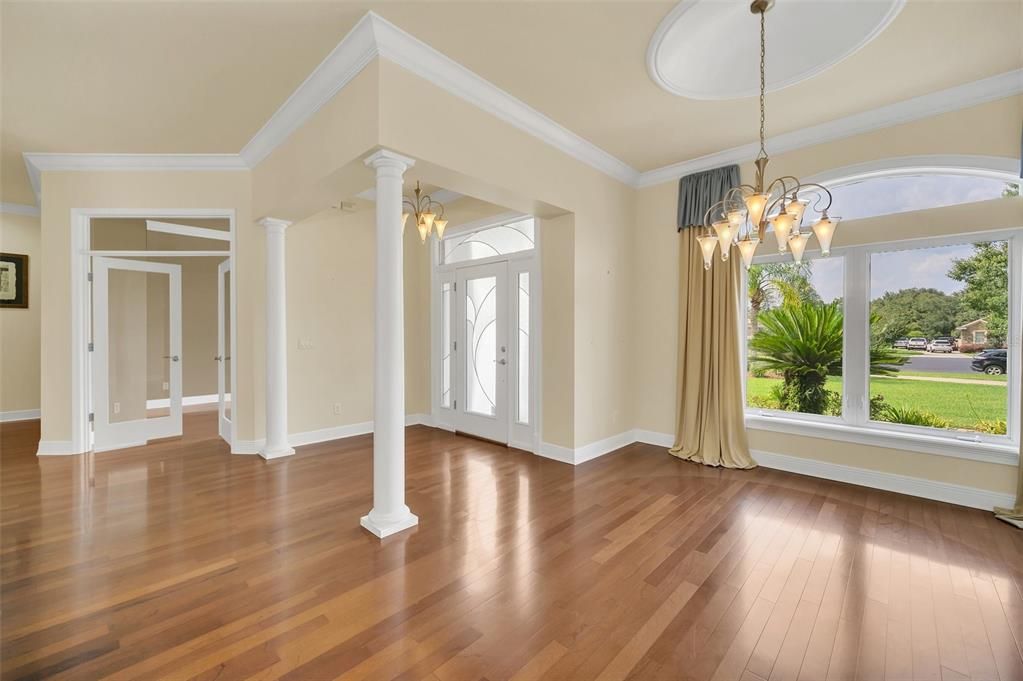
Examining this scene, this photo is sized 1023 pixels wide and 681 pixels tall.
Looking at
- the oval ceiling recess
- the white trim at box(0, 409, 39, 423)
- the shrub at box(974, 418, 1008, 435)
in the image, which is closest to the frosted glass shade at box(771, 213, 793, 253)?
the oval ceiling recess

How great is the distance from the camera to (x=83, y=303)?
15.3ft

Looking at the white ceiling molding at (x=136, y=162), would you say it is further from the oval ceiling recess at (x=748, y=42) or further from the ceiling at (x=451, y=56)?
the oval ceiling recess at (x=748, y=42)

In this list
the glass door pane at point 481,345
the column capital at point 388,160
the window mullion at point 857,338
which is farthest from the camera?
the glass door pane at point 481,345

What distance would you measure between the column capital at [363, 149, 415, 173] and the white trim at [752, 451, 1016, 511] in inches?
162

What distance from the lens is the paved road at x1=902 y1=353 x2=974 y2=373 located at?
11.5 ft

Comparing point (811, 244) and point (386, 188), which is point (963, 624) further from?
point (386, 188)

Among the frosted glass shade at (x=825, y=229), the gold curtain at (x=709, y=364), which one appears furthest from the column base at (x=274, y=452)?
the frosted glass shade at (x=825, y=229)

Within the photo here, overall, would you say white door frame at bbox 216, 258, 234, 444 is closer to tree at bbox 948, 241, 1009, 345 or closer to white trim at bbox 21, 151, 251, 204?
white trim at bbox 21, 151, 251, 204

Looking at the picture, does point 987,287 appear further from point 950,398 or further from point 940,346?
point 950,398

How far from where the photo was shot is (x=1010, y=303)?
3264 millimetres

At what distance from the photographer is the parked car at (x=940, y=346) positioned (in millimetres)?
3553

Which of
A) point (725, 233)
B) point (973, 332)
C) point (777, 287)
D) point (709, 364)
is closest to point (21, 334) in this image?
point (725, 233)

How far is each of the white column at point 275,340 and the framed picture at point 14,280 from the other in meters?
4.71

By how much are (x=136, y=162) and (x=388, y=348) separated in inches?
155
